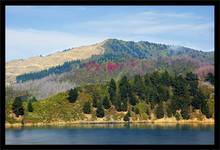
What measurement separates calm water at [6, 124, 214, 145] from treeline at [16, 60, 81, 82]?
44 centimetres

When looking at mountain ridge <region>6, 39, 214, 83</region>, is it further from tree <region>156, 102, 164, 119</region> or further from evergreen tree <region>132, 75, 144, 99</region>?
tree <region>156, 102, 164, 119</region>

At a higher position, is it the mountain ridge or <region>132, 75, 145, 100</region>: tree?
the mountain ridge

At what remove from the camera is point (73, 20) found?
13.8 feet

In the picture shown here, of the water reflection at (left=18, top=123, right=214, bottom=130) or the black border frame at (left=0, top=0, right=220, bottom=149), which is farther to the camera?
the water reflection at (left=18, top=123, right=214, bottom=130)

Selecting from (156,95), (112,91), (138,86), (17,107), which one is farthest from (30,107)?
(156,95)

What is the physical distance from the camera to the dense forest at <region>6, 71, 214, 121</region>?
4.13m

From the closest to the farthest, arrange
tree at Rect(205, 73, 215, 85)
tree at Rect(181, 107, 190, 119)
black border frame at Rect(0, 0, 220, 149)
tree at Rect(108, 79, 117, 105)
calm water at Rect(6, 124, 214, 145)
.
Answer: black border frame at Rect(0, 0, 220, 149) → tree at Rect(205, 73, 215, 85) → calm water at Rect(6, 124, 214, 145) → tree at Rect(108, 79, 117, 105) → tree at Rect(181, 107, 190, 119)

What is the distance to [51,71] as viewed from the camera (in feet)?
13.8

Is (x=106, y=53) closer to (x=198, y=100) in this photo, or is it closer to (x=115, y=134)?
(x=115, y=134)

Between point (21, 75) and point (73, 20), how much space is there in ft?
2.17

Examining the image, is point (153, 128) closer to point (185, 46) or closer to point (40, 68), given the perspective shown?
point (185, 46)

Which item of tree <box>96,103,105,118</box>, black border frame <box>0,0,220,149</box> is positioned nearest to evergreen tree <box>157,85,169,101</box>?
tree <box>96,103,105,118</box>

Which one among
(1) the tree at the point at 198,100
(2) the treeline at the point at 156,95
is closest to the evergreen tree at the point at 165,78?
(2) the treeline at the point at 156,95

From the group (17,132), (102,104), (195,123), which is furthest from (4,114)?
(195,123)
